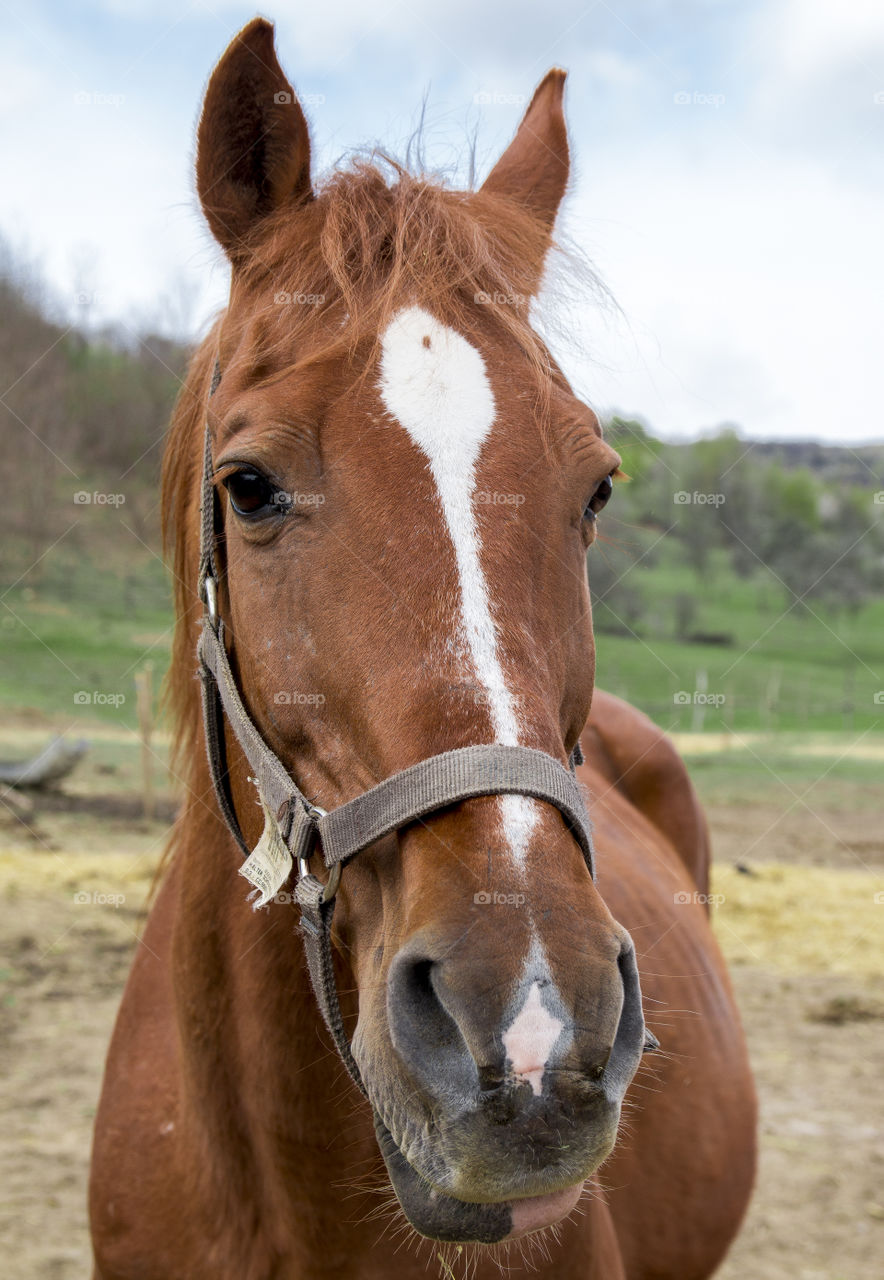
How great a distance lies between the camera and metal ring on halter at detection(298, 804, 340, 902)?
165 cm

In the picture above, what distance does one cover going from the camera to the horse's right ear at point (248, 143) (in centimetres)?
211

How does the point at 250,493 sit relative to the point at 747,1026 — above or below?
above

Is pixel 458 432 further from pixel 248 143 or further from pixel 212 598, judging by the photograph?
pixel 248 143

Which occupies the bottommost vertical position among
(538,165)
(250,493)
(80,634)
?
(80,634)

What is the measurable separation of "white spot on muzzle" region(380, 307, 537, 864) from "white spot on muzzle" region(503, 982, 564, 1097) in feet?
0.83

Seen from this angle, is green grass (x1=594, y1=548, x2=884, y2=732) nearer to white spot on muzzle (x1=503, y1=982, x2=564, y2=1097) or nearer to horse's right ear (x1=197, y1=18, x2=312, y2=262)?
horse's right ear (x1=197, y1=18, x2=312, y2=262)

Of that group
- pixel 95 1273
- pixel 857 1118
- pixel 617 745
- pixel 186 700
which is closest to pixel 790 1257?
pixel 857 1118

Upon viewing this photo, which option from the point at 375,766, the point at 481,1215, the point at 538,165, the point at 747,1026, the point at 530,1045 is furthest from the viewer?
the point at 747,1026

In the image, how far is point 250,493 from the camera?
1.83 m

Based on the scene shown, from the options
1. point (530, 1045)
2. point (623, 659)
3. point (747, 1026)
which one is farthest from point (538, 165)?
point (623, 659)

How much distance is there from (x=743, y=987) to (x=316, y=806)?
6.77m

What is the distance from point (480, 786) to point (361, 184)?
142 centimetres

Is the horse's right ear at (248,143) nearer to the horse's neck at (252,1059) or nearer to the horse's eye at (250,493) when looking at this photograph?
the horse's eye at (250,493)

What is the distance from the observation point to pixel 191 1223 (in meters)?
2.27
